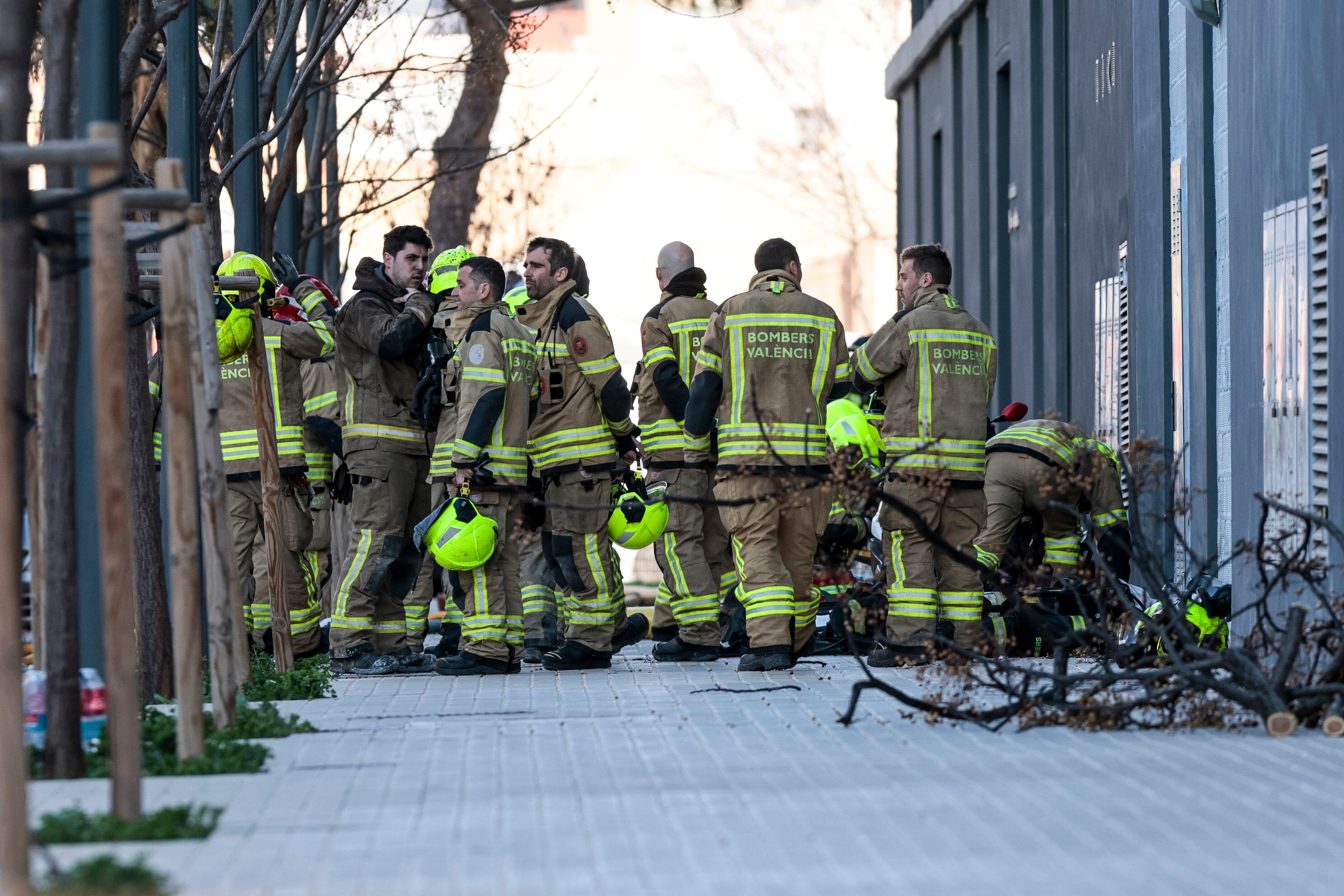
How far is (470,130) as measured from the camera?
20.0 m

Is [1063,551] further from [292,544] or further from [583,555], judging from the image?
[292,544]

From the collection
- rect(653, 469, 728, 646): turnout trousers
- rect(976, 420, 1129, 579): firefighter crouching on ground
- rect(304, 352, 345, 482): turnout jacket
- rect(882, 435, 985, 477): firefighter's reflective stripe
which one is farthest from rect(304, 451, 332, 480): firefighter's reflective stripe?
rect(976, 420, 1129, 579): firefighter crouching on ground

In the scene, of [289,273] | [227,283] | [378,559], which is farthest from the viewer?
[289,273]

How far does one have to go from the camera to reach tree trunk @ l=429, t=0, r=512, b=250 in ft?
58.1

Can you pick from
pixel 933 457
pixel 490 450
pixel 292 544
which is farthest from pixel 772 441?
pixel 292 544

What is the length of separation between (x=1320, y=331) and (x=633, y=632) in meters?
4.50

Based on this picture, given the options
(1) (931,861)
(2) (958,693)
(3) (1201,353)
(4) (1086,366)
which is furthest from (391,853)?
(4) (1086,366)

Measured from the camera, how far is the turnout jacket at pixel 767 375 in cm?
990

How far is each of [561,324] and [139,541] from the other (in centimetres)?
255

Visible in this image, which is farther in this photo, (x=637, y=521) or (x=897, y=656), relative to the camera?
(x=637, y=521)

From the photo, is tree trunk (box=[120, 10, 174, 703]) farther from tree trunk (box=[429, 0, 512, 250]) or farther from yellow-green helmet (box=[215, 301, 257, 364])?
tree trunk (box=[429, 0, 512, 250])

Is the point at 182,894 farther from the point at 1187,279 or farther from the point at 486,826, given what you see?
the point at 1187,279

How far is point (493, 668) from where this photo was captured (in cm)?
1008

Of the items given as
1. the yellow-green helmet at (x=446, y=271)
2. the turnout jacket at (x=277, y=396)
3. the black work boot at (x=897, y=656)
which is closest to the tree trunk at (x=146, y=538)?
the turnout jacket at (x=277, y=396)
